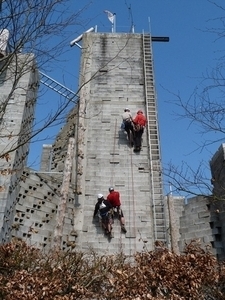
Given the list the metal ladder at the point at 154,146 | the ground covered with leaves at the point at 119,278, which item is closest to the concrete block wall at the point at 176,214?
the metal ladder at the point at 154,146

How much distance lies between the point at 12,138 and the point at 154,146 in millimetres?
4892

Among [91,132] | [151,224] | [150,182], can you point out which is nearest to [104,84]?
[91,132]

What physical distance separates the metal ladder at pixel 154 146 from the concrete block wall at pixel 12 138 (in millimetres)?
3725

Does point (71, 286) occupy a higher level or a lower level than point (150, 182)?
lower

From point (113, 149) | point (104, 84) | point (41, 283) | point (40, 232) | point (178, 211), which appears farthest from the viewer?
point (104, 84)

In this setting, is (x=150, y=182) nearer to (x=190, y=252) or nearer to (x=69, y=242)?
(x=69, y=242)

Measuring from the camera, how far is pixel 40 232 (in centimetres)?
903

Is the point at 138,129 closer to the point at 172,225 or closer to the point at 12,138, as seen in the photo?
the point at 172,225

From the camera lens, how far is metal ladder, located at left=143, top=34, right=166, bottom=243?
996 centimetres

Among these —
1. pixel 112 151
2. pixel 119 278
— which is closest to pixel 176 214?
pixel 112 151

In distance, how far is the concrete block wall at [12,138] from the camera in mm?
8086

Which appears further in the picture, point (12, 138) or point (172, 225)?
point (172, 225)

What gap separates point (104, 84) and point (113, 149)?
3.46 m

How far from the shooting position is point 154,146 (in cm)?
1186
